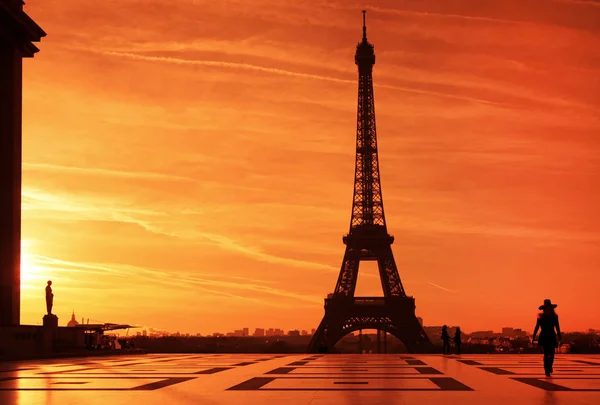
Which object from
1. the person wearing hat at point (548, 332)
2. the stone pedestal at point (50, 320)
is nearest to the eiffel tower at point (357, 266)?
the stone pedestal at point (50, 320)

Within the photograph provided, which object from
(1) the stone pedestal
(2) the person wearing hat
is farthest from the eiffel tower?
(2) the person wearing hat

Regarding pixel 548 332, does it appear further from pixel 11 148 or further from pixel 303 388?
pixel 11 148

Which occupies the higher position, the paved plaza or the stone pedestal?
the stone pedestal

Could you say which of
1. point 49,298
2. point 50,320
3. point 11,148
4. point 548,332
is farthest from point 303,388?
point 11,148

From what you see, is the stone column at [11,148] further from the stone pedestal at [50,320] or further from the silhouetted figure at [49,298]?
the silhouetted figure at [49,298]

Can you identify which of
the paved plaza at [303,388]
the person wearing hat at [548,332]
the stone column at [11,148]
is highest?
the stone column at [11,148]

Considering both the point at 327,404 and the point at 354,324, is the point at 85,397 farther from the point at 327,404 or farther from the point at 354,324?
the point at 354,324

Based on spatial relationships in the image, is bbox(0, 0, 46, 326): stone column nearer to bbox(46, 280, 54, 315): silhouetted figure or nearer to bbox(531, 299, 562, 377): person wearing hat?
bbox(46, 280, 54, 315): silhouetted figure
